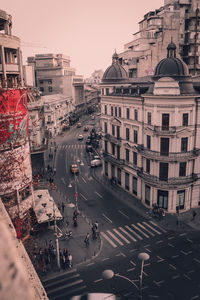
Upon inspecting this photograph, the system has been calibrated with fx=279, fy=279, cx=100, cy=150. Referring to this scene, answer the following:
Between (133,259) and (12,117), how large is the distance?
21594mm

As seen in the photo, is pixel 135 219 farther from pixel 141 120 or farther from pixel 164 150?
pixel 141 120

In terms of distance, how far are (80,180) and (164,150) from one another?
76.6 ft

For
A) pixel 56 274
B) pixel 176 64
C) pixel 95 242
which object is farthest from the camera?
pixel 176 64

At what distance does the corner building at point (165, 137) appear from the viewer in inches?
1590

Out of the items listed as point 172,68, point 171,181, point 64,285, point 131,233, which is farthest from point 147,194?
point 64,285

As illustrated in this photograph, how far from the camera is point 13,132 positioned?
31797 millimetres

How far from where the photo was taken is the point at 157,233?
38500 mm

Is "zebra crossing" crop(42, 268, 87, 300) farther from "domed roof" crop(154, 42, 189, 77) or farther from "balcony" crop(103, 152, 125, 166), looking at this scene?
"domed roof" crop(154, 42, 189, 77)

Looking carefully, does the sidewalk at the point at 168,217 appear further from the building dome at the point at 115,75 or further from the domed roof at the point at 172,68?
the building dome at the point at 115,75

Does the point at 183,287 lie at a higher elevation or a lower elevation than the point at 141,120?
lower

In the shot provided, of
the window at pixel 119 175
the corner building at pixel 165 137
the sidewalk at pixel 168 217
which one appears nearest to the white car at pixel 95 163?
the window at pixel 119 175

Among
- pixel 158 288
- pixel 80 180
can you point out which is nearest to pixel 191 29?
pixel 80 180

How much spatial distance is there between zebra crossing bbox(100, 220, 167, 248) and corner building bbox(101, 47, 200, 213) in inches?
211

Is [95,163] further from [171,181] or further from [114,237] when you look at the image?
[114,237]
